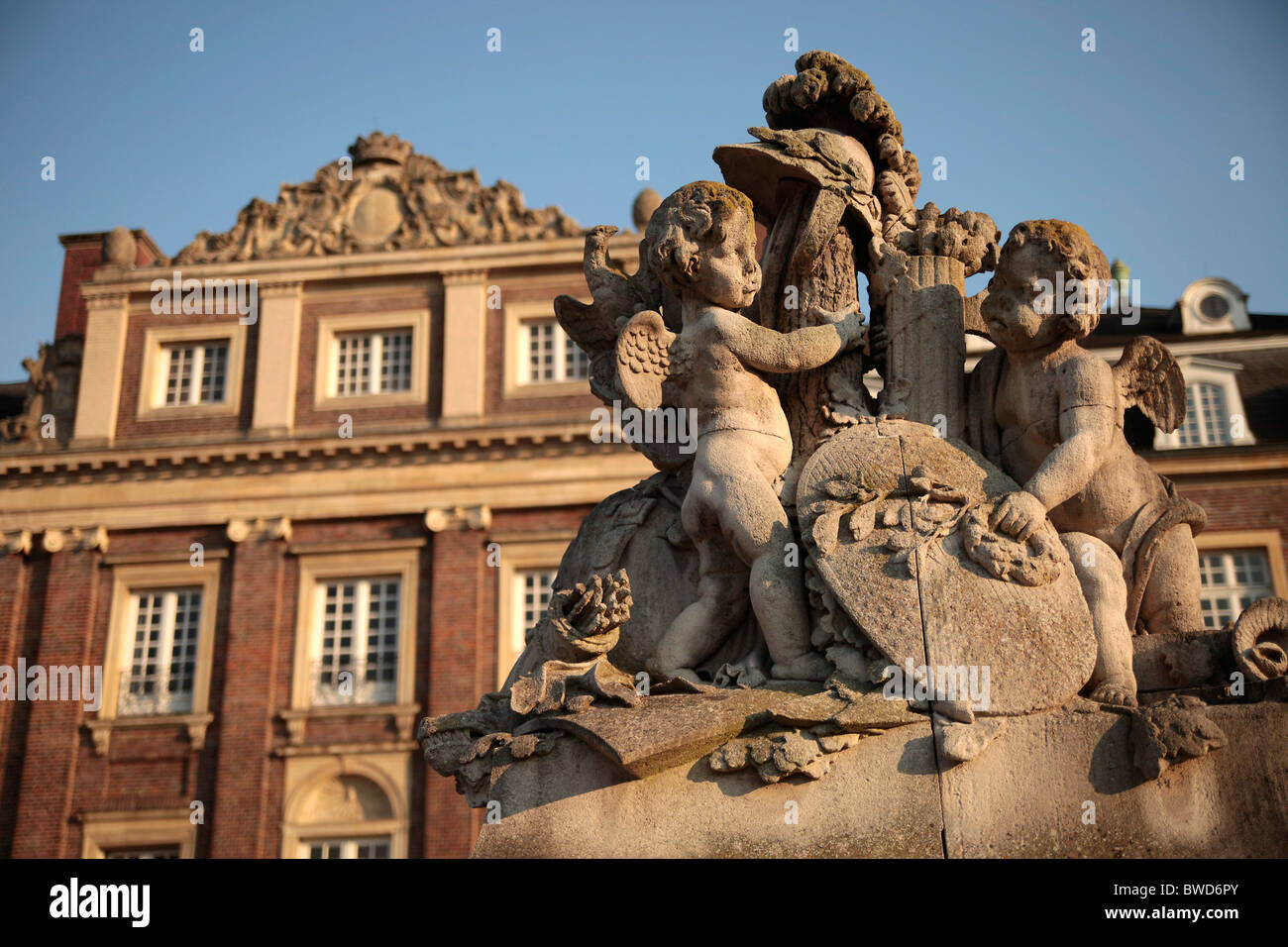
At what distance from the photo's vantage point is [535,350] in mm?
37125

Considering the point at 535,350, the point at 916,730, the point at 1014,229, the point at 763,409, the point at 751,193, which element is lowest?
the point at 916,730

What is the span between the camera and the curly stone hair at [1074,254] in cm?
697

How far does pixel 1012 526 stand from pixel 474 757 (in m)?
2.60

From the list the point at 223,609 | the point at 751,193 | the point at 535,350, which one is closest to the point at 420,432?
the point at 535,350

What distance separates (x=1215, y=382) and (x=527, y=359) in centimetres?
1697

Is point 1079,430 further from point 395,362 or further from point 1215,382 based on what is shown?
point 395,362

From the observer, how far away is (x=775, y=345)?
7.40 metres

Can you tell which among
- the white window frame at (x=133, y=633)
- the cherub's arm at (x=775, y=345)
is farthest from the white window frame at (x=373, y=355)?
Result: the cherub's arm at (x=775, y=345)

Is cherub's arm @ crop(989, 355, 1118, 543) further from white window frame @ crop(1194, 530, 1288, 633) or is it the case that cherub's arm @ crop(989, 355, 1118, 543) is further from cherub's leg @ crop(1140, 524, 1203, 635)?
white window frame @ crop(1194, 530, 1288, 633)

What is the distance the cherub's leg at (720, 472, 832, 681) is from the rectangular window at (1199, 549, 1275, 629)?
27.3 metres

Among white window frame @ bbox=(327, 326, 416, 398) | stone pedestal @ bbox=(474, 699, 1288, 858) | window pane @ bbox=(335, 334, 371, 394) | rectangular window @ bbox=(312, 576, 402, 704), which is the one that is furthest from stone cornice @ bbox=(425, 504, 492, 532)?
stone pedestal @ bbox=(474, 699, 1288, 858)

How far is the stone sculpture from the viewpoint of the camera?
19.4ft

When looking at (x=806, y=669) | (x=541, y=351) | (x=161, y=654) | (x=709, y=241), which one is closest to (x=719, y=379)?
(x=709, y=241)
